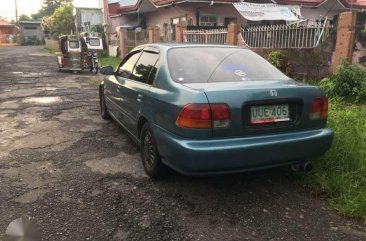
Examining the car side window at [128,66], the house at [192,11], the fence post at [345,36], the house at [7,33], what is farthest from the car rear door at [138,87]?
the house at [7,33]

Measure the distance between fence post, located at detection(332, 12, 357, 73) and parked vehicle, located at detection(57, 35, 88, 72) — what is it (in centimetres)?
1102

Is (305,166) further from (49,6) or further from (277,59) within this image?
(49,6)

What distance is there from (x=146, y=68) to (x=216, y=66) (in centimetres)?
91

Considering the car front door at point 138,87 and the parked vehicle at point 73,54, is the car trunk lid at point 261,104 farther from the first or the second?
the parked vehicle at point 73,54

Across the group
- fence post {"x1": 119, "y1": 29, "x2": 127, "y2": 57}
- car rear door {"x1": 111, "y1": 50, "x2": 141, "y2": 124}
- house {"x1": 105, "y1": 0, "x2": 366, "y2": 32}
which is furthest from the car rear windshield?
fence post {"x1": 119, "y1": 29, "x2": 127, "y2": 57}

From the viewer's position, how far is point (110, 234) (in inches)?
115

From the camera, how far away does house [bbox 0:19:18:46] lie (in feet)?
186

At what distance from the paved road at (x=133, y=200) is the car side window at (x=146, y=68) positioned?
1057 mm

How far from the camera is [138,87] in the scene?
4.25 meters

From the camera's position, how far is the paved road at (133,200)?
2998mm

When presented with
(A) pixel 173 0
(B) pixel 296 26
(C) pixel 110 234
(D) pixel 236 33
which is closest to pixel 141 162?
(C) pixel 110 234

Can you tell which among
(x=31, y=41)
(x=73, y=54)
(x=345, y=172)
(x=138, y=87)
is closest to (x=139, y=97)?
(x=138, y=87)

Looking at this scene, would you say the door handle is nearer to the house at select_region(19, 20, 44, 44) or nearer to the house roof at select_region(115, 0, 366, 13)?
the house roof at select_region(115, 0, 366, 13)

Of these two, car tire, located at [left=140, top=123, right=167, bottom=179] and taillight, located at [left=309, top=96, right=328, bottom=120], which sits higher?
taillight, located at [left=309, top=96, right=328, bottom=120]
